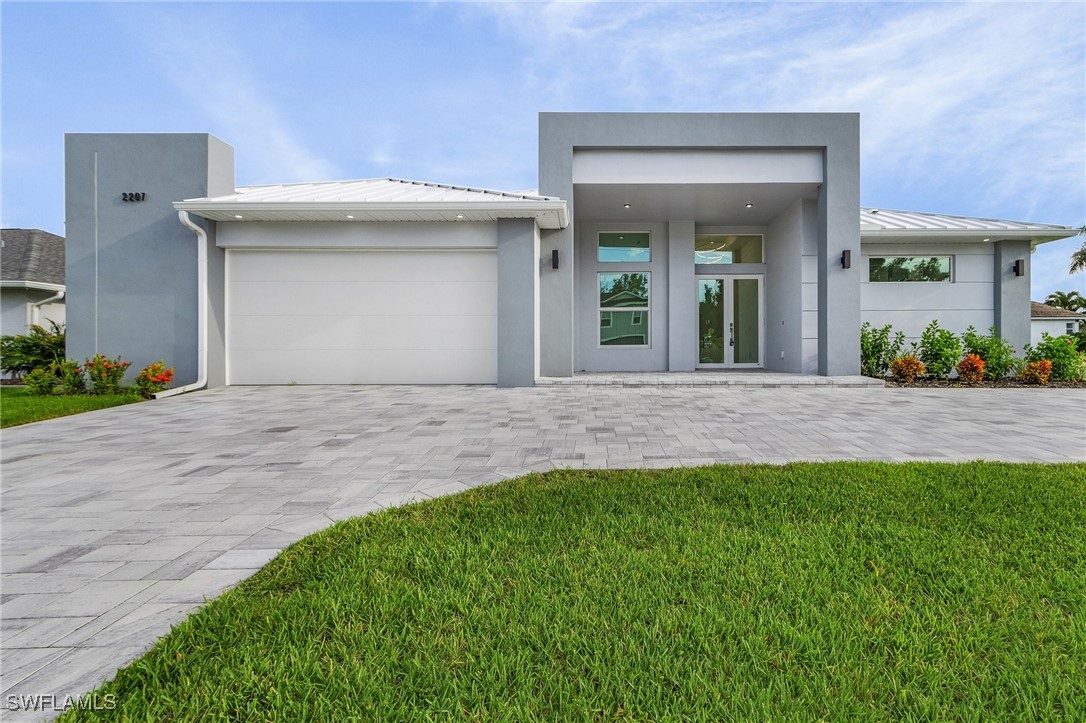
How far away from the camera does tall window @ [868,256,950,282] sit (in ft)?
39.2

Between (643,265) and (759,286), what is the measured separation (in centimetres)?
323

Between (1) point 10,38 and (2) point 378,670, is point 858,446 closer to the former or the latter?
(2) point 378,670

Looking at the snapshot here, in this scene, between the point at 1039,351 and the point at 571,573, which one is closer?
the point at 571,573

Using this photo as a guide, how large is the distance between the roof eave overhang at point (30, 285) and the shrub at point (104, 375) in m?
6.79

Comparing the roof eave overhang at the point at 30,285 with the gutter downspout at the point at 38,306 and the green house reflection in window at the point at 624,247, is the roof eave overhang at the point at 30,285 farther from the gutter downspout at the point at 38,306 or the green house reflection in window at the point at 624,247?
the green house reflection in window at the point at 624,247

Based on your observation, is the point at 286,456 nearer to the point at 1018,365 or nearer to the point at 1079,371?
the point at 1018,365

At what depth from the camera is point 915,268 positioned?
12.0 m

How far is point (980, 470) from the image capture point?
3.76 m

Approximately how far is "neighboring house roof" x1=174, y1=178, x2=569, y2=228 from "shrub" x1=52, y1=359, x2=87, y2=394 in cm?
338

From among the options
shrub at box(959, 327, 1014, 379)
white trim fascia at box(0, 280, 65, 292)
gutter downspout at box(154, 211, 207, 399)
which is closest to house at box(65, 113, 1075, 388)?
gutter downspout at box(154, 211, 207, 399)

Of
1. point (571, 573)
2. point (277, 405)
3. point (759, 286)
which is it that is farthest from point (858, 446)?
Result: point (759, 286)

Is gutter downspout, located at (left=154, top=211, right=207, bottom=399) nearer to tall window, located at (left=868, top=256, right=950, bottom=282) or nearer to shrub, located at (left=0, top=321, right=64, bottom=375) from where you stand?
shrub, located at (left=0, top=321, right=64, bottom=375)

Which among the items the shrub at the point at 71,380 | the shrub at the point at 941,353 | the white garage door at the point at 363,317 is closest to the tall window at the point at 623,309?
the white garage door at the point at 363,317

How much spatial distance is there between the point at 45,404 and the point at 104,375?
1.15 meters
